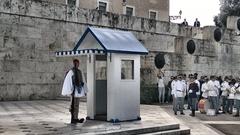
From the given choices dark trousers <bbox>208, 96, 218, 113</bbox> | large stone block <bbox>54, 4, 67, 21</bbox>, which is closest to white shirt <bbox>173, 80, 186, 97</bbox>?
dark trousers <bbox>208, 96, 218, 113</bbox>

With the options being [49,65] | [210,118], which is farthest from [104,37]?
[49,65]

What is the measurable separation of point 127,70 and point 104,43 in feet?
4.26

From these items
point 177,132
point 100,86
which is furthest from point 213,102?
point 100,86

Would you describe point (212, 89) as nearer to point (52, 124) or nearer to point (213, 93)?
point (213, 93)

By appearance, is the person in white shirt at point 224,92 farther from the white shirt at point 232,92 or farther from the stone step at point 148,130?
the stone step at point 148,130

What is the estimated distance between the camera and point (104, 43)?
11914 mm

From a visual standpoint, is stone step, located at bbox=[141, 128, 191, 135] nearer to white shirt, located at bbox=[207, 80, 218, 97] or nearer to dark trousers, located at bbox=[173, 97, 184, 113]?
dark trousers, located at bbox=[173, 97, 184, 113]

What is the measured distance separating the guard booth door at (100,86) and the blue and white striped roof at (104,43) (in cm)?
68

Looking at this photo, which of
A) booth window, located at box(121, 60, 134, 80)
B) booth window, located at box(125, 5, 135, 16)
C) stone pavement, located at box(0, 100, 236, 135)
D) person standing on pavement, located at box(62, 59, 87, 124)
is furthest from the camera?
booth window, located at box(125, 5, 135, 16)

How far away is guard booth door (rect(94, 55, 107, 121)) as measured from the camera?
12.9 m

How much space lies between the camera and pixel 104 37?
12227 mm

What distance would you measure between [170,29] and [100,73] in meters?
16.0

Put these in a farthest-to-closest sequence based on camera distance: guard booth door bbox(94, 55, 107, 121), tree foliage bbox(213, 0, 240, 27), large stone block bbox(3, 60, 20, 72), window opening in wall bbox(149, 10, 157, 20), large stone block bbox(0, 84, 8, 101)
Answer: tree foliage bbox(213, 0, 240, 27), window opening in wall bbox(149, 10, 157, 20), large stone block bbox(3, 60, 20, 72), large stone block bbox(0, 84, 8, 101), guard booth door bbox(94, 55, 107, 121)

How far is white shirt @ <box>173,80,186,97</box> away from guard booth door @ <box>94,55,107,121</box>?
4.71 metres
